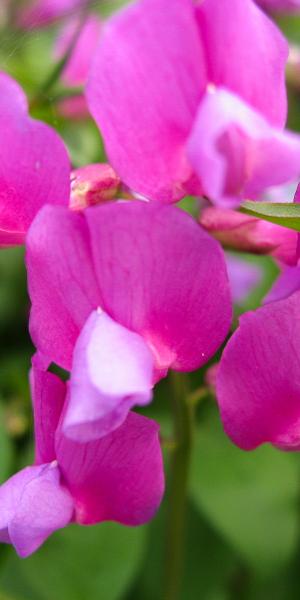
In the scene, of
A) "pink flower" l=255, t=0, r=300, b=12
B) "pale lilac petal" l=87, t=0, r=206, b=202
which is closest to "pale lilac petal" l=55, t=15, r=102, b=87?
"pink flower" l=255, t=0, r=300, b=12

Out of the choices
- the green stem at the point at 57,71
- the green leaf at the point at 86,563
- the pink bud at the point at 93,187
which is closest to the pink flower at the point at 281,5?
the green stem at the point at 57,71

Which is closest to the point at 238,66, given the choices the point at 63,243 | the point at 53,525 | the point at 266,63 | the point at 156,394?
the point at 266,63

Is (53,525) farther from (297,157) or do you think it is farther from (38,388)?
(297,157)

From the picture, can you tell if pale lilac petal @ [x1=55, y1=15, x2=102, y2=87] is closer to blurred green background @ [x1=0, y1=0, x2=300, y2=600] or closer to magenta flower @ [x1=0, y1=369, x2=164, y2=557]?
blurred green background @ [x1=0, y1=0, x2=300, y2=600]

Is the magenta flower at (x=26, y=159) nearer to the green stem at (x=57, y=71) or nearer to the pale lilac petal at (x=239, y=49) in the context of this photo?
the pale lilac petal at (x=239, y=49)

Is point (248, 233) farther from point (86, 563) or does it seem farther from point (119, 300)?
point (86, 563)

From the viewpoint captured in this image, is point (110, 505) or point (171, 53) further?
point (110, 505)
